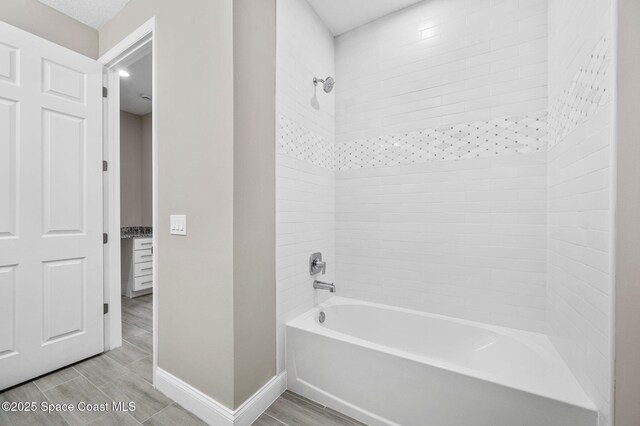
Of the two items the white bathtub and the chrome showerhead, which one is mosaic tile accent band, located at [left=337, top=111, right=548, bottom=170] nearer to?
the chrome showerhead

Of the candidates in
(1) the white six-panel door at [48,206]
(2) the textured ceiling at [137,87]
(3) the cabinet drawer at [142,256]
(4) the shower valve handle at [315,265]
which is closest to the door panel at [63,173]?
(1) the white six-panel door at [48,206]

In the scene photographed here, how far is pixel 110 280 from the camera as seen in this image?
207cm

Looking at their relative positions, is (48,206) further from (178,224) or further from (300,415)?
(300,415)

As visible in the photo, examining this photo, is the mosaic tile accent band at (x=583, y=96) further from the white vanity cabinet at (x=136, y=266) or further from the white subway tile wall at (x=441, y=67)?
the white vanity cabinet at (x=136, y=266)

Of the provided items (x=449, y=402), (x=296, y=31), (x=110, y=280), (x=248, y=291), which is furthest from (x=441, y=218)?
(x=110, y=280)

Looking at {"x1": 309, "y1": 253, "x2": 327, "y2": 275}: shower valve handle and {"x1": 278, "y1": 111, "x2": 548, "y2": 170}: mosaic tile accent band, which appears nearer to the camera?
{"x1": 278, "y1": 111, "x2": 548, "y2": 170}: mosaic tile accent band

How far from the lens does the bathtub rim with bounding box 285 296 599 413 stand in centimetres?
105

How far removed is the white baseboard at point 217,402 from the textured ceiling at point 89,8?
8.28ft

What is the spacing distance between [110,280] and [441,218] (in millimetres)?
2592

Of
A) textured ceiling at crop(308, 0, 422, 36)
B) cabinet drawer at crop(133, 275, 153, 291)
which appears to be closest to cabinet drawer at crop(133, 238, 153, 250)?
cabinet drawer at crop(133, 275, 153, 291)

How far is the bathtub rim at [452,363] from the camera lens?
1048 millimetres

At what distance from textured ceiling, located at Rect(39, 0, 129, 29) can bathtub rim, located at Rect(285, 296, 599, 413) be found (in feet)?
8.41

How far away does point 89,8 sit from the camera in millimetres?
1903

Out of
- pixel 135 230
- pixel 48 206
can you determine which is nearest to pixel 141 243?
pixel 135 230
